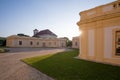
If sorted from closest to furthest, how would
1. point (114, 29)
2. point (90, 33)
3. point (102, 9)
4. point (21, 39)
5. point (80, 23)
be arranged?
A: point (114, 29) → point (102, 9) → point (90, 33) → point (80, 23) → point (21, 39)

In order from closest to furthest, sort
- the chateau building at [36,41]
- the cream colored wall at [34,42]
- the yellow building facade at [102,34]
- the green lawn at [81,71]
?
the green lawn at [81,71]
the yellow building facade at [102,34]
the cream colored wall at [34,42]
the chateau building at [36,41]

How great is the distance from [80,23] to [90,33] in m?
1.76

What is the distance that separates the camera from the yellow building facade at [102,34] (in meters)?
9.70

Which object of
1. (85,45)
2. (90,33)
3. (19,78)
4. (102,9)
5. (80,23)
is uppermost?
(102,9)

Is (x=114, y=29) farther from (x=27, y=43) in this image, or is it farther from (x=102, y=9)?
(x=27, y=43)

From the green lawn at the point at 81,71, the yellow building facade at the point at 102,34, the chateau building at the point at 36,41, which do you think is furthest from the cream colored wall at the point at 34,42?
the green lawn at the point at 81,71

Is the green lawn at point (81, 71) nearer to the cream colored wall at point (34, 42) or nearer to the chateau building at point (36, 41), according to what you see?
the cream colored wall at point (34, 42)

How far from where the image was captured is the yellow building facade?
970 centimetres

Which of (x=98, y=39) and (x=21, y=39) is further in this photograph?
(x=21, y=39)

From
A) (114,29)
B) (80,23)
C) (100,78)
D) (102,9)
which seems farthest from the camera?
(80,23)

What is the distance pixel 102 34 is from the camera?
10.4 meters

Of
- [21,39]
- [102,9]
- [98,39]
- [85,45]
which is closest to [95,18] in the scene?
[102,9]

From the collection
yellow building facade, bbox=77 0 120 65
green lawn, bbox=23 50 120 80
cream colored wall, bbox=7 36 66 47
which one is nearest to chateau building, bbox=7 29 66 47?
cream colored wall, bbox=7 36 66 47

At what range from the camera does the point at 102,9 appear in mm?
10695
